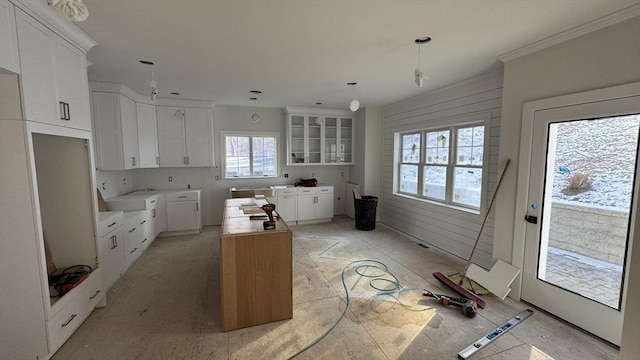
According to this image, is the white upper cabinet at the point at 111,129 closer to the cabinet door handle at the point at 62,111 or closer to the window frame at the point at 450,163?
the cabinet door handle at the point at 62,111

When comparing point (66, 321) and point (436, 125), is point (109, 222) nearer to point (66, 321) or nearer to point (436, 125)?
point (66, 321)

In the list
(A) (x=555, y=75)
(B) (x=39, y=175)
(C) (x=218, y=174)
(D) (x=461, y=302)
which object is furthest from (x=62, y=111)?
(A) (x=555, y=75)

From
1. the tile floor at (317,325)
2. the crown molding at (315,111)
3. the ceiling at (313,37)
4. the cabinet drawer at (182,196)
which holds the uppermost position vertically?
the ceiling at (313,37)

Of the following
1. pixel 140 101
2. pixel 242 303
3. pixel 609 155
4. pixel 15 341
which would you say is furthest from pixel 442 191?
pixel 140 101

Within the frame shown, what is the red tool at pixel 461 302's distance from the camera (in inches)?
99.9

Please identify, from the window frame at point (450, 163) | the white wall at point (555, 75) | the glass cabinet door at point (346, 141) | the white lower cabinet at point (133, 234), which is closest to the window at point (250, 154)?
the glass cabinet door at point (346, 141)

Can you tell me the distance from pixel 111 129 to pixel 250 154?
8.21 feet

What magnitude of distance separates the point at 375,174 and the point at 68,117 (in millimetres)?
4983

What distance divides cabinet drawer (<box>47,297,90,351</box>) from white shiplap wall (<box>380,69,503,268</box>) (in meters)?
4.37

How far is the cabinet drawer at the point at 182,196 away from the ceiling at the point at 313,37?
6.55ft

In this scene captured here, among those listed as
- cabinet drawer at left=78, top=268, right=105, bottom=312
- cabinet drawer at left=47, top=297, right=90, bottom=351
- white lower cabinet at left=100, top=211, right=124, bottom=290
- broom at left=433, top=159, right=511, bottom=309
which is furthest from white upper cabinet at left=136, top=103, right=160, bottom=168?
broom at left=433, top=159, right=511, bottom=309

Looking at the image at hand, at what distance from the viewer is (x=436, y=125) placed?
14.0ft

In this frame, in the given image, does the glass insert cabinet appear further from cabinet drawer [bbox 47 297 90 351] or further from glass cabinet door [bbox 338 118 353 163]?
cabinet drawer [bbox 47 297 90 351]

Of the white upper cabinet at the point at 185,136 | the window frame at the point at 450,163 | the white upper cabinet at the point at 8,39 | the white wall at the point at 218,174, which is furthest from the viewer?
the white wall at the point at 218,174
